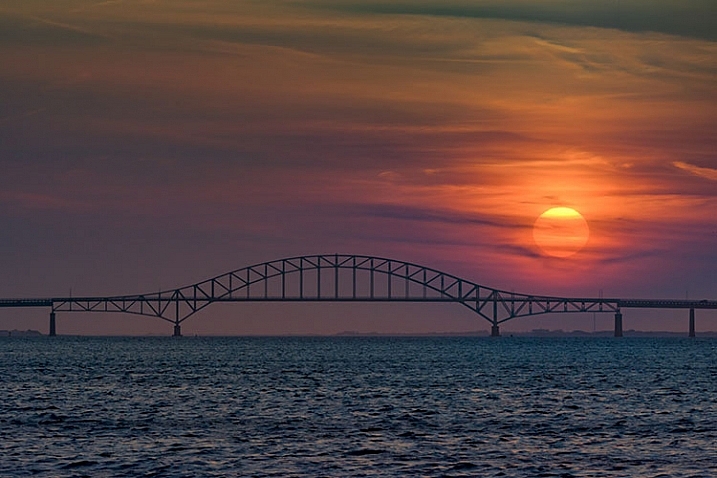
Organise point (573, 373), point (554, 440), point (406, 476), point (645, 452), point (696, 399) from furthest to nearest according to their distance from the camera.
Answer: point (573, 373), point (696, 399), point (554, 440), point (645, 452), point (406, 476)

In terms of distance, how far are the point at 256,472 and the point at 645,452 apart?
12.7 meters

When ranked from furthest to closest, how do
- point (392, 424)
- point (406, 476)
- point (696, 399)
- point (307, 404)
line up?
point (696, 399) → point (307, 404) → point (392, 424) → point (406, 476)

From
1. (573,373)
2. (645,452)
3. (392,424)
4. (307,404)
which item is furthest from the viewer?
(573,373)

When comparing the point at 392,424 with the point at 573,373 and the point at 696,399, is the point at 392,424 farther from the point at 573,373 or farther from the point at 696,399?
the point at 573,373

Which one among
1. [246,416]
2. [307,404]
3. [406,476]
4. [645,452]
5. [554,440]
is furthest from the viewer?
[307,404]

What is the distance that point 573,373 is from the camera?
95625 mm

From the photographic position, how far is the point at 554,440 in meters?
43.7

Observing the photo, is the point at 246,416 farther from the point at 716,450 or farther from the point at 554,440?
the point at 716,450

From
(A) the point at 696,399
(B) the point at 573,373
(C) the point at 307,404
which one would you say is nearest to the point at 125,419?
(C) the point at 307,404

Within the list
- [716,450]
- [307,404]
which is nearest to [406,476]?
[716,450]

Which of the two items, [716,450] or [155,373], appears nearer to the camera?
[716,450]

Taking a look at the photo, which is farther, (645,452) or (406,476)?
(645,452)

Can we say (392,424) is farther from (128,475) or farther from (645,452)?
(128,475)

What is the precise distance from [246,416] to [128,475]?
1825 cm
